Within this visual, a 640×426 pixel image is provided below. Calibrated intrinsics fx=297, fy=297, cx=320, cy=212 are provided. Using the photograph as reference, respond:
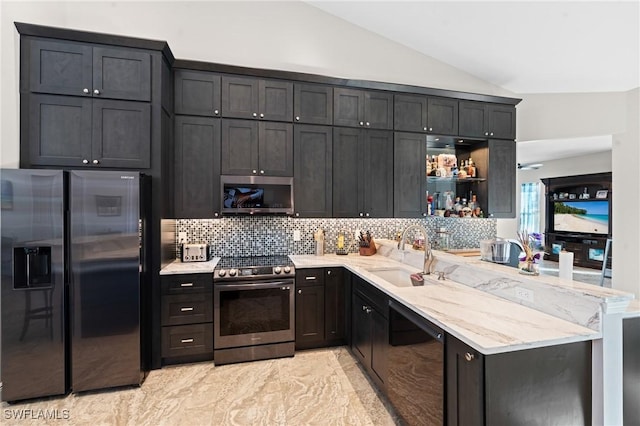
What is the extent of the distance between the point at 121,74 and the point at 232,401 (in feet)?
10.0

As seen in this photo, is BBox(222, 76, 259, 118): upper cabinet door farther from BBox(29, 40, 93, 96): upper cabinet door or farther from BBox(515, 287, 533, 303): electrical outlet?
BBox(515, 287, 533, 303): electrical outlet

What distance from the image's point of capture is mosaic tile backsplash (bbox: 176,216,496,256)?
3.56 meters

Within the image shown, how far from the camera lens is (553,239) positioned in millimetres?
8281

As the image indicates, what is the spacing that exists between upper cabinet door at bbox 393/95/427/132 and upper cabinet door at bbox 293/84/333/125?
0.89 metres

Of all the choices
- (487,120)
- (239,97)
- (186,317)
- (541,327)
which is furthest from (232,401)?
(487,120)

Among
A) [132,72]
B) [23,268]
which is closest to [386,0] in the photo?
[132,72]

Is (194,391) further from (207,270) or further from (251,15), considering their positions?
(251,15)

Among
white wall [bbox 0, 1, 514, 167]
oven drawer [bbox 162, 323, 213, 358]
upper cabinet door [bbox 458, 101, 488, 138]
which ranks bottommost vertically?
oven drawer [bbox 162, 323, 213, 358]

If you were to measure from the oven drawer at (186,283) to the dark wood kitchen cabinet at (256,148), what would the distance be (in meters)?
1.17

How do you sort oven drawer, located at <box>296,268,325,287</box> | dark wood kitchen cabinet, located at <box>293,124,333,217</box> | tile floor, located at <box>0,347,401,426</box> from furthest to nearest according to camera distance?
dark wood kitchen cabinet, located at <box>293,124,333,217</box>
oven drawer, located at <box>296,268,325,287</box>
tile floor, located at <box>0,347,401,426</box>

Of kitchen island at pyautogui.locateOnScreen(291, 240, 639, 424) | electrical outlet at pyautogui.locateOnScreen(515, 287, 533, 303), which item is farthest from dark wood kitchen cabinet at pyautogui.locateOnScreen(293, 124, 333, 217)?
→ electrical outlet at pyautogui.locateOnScreen(515, 287, 533, 303)

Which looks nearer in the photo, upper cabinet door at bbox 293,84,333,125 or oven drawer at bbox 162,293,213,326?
oven drawer at bbox 162,293,213,326

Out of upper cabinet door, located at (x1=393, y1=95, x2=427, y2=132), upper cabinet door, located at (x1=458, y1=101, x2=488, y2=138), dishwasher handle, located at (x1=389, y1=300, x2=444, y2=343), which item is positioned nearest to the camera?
dishwasher handle, located at (x1=389, y1=300, x2=444, y2=343)

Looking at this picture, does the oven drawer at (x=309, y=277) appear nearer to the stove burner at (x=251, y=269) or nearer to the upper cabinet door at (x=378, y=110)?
the stove burner at (x=251, y=269)
